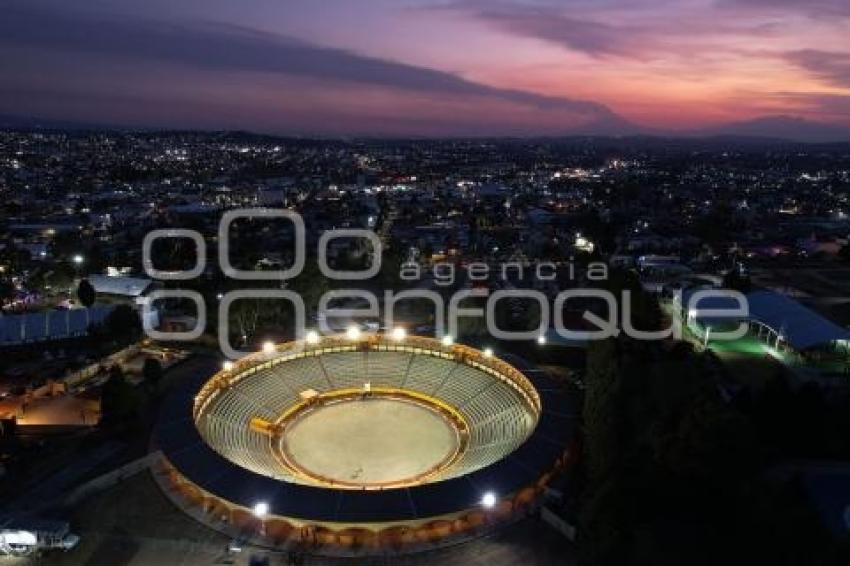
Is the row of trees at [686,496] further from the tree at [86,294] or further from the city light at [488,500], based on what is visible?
the tree at [86,294]

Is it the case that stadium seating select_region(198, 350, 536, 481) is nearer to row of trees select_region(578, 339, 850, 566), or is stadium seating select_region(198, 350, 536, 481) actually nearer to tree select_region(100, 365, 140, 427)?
tree select_region(100, 365, 140, 427)

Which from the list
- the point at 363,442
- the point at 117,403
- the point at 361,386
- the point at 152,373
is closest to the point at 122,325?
the point at 152,373

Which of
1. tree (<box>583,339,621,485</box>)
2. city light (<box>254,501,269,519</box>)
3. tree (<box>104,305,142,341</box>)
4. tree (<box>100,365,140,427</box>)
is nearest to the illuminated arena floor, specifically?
city light (<box>254,501,269,519</box>)

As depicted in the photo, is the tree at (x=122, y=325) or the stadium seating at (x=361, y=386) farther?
the tree at (x=122, y=325)

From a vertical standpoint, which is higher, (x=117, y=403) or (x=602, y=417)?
(x=602, y=417)

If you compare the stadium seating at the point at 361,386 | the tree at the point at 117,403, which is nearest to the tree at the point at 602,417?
the stadium seating at the point at 361,386

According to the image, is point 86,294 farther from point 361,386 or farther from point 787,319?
point 787,319
